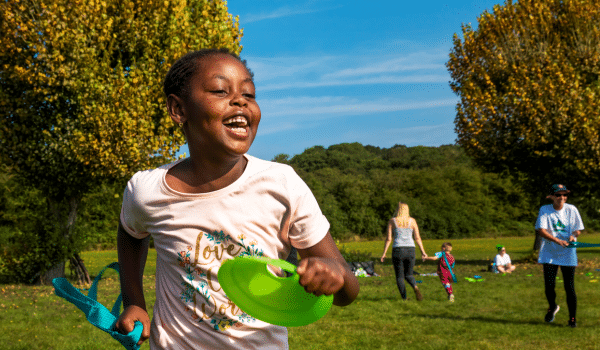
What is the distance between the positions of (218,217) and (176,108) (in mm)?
583

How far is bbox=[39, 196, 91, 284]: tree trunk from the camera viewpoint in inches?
648

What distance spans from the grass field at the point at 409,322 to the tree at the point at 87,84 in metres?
3.61

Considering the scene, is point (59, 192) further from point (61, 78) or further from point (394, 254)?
point (394, 254)

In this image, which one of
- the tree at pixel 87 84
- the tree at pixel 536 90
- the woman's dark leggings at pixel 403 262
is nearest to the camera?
the woman's dark leggings at pixel 403 262

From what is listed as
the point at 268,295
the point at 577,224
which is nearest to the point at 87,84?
the point at 577,224

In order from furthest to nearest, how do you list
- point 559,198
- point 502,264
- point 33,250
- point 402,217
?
point 502,264
point 33,250
point 402,217
point 559,198

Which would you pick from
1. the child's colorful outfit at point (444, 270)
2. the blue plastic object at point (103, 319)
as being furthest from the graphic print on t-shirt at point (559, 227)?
the blue plastic object at point (103, 319)

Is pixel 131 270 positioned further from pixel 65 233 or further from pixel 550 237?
pixel 65 233

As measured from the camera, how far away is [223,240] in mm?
2113

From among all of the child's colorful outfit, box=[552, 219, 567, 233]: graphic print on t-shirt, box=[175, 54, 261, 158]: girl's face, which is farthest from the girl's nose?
the child's colorful outfit

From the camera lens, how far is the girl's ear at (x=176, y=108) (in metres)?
2.34

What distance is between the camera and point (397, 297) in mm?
12711

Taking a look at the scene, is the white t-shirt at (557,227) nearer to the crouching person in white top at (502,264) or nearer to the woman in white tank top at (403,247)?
the woman in white tank top at (403,247)

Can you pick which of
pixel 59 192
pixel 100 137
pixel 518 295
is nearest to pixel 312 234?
pixel 518 295
